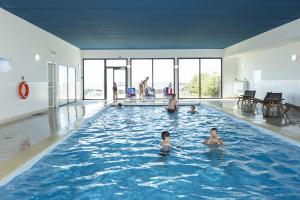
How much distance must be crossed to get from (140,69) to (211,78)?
4201mm

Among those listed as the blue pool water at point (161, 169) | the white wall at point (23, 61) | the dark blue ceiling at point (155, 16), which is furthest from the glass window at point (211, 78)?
the blue pool water at point (161, 169)

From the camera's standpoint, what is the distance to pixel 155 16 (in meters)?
9.94

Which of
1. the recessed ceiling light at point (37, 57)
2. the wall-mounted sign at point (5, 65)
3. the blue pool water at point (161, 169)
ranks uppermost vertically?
the recessed ceiling light at point (37, 57)

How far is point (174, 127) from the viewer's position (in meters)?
9.17

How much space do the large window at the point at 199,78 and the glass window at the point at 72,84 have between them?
6.15 meters

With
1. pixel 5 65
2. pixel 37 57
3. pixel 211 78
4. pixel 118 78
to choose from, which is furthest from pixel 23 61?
pixel 211 78

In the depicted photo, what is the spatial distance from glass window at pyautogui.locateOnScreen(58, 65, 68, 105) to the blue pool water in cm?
745

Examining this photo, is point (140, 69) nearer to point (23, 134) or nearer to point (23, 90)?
point (23, 90)

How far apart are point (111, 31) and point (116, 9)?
3.98m

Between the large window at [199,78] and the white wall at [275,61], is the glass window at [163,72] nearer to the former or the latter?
the large window at [199,78]

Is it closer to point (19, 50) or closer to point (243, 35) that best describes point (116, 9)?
point (19, 50)

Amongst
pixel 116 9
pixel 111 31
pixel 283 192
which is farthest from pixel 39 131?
pixel 111 31

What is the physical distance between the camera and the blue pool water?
4.05m

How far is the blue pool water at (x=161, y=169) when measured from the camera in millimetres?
4051
